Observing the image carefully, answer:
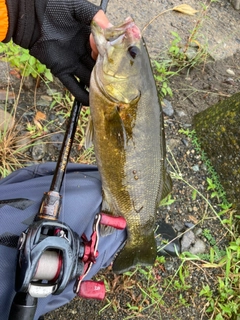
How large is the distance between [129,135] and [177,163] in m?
1.46

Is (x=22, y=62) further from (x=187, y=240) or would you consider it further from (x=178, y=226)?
(x=187, y=240)

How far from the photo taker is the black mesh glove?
2316 millimetres

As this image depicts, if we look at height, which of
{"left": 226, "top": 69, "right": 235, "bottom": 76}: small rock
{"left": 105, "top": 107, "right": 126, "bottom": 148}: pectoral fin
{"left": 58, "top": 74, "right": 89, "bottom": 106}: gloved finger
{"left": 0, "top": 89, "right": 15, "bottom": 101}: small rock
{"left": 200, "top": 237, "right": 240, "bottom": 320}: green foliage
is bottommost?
{"left": 200, "top": 237, "right": 240, "bottom": 320}: green foliage

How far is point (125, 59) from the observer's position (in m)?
2.25

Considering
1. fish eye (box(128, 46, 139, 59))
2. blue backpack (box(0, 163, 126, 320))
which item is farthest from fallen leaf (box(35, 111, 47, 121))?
fish eye (box(128, 46, 139, 59))

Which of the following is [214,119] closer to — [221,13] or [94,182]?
[94,182]

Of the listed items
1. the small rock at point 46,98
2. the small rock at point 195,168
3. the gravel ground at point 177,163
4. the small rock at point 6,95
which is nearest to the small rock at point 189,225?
the gravel ground at point 177,163

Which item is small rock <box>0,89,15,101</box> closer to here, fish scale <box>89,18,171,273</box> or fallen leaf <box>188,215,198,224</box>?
fish scale <box>89,18,171,273</box>

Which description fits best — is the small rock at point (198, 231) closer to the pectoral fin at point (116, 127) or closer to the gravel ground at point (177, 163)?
the gravel ground at point (177, 163)

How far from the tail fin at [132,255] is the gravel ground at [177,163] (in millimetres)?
586

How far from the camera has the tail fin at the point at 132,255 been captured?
8.36 ft

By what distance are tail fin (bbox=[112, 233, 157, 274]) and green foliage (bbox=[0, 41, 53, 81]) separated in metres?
1.75

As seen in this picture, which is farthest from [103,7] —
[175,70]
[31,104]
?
[175,70]

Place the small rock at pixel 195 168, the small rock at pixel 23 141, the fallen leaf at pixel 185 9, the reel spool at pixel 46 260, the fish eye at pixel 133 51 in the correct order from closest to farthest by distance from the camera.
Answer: the reel spool at pixel 46 260 → the fish eye at pixel 133 51 → the small rock at pixel 23 141 → the small rock at pixel 195 168 → the fallen leaf at pixel 185 9
